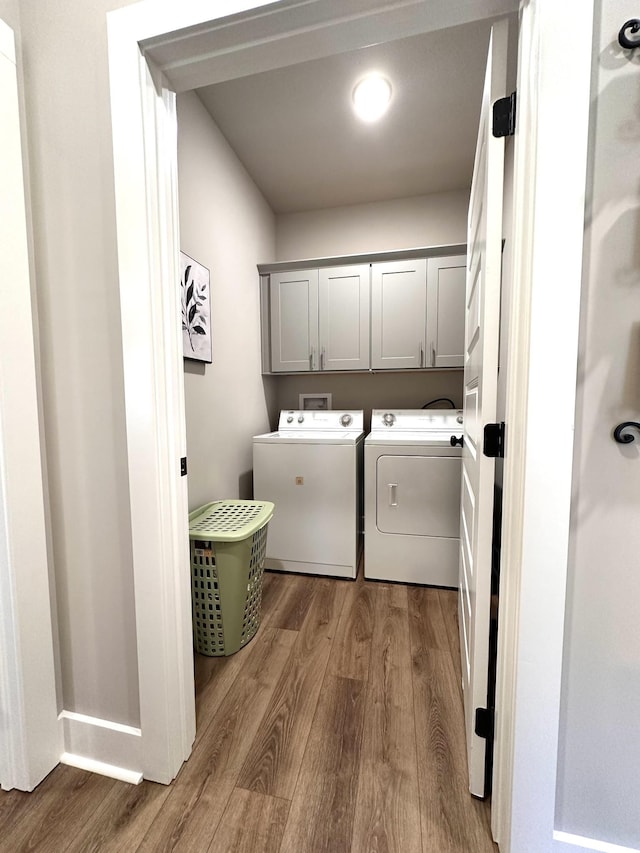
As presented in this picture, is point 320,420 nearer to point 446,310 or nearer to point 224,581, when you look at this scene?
point 446,310

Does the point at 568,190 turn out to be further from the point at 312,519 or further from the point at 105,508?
the point at 312,519

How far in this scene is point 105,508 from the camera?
3.30 feet

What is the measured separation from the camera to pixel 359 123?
1.91 m

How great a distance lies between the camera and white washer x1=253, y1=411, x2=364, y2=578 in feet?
6.84

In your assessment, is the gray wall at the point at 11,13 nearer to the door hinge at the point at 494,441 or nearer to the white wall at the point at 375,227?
the door hinge at the point at 494,441

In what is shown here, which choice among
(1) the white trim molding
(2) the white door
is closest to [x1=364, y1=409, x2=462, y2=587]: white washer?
(2) the white door

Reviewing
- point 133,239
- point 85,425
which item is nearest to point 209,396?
point 85,425

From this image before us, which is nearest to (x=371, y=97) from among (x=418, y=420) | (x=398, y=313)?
(x=398, y=313)

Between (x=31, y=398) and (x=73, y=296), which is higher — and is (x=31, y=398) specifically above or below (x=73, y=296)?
below

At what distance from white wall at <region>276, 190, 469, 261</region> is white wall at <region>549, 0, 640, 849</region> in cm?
210

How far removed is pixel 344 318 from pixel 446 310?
0.69m

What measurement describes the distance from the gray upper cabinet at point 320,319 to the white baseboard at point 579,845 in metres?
2.19

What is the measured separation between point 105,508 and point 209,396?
965 mm

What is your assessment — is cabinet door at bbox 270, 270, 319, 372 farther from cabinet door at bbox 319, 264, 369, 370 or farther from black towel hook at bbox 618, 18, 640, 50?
black towel hook at bbox 618, 18, 640, 50
